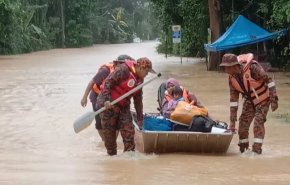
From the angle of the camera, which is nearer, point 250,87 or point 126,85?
point 126,85

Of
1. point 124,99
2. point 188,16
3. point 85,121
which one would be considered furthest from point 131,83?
point 188,16

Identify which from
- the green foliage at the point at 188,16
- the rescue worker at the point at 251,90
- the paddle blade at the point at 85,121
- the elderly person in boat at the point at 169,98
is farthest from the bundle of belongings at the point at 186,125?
the green foliage at the point at 188,16

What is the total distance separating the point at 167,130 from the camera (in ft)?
27.6

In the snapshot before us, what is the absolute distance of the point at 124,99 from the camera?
7641mm

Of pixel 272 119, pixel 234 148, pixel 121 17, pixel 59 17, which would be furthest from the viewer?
pixel 121 17

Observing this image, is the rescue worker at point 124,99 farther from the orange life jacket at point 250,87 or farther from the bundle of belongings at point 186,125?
the orange life jacket at point 250,87

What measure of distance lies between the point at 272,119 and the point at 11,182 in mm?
6879

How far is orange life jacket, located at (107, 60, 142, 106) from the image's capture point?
7.59 metres

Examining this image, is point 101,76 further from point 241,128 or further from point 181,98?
point 241,128

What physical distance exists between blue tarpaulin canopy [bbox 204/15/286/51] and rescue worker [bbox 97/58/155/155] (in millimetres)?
14458

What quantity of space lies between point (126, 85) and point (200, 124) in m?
1.27

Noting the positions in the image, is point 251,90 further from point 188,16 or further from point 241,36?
point 188,16

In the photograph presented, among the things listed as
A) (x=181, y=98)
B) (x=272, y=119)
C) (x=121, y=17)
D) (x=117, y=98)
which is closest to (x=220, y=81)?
(x=272, y=119)

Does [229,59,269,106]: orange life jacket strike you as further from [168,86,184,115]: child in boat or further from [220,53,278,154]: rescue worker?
[168,86,184,115]: child in boat
